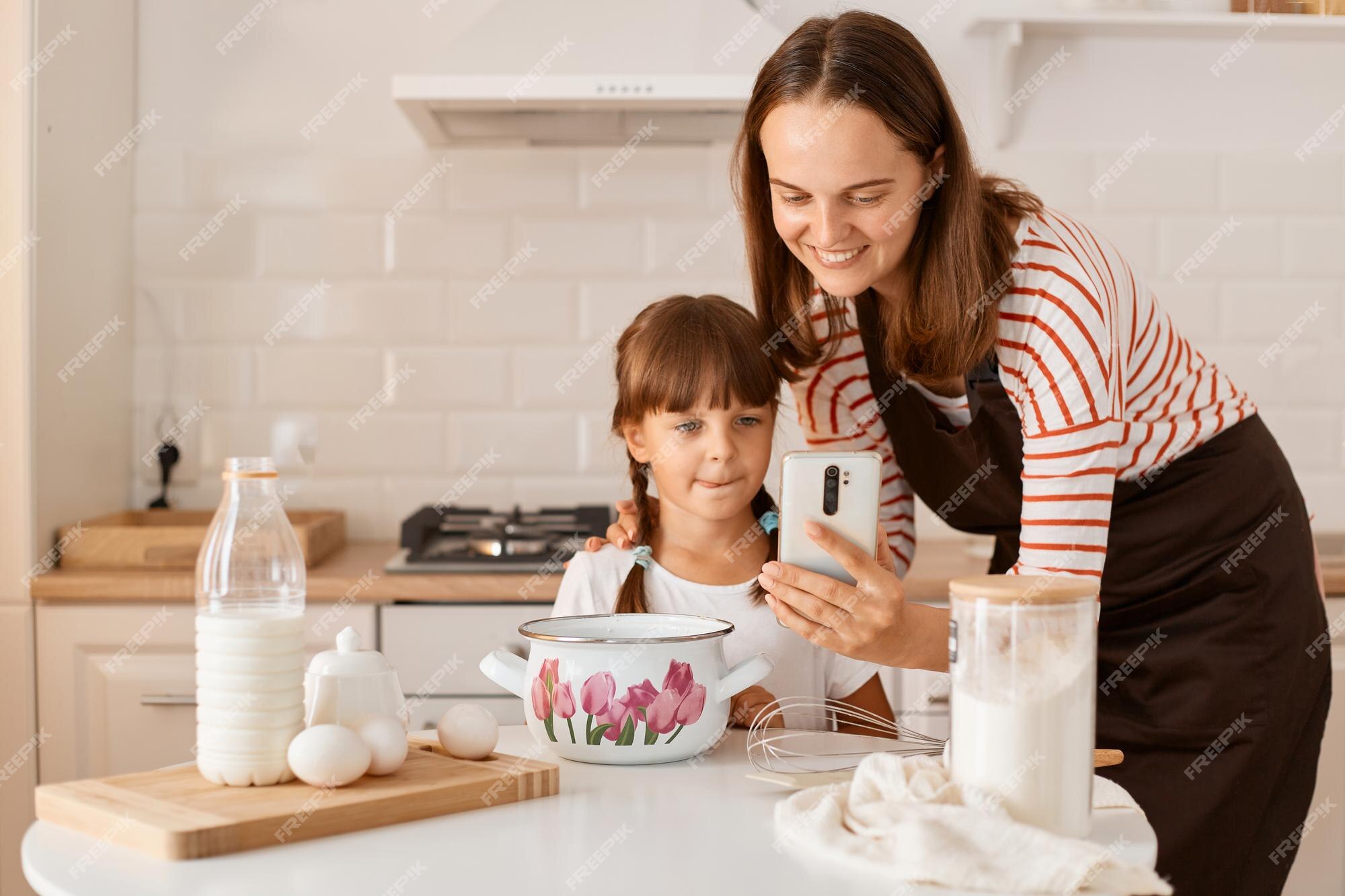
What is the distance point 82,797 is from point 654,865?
0.39m

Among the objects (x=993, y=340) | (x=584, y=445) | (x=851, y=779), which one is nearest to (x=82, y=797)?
(x=851, y=779)

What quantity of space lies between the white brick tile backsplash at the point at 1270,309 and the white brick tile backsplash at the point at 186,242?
1.92 metres

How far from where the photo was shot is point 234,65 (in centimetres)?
249

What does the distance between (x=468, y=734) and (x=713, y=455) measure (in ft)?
1.68

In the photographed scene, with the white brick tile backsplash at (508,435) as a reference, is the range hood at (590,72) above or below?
above

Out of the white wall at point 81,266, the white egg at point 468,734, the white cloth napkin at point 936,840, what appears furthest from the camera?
the white wall at point 81,266

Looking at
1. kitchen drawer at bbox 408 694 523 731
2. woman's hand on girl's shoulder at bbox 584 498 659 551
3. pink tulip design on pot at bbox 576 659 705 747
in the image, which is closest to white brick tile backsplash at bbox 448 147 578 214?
kitchen drawer at bbox 408 694 523 731

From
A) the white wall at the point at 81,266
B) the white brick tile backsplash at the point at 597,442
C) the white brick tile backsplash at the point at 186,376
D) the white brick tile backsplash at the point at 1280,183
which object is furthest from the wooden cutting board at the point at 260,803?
the white brick tile backsplash at the point at 1280,183

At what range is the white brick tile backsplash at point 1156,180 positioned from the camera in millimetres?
2529

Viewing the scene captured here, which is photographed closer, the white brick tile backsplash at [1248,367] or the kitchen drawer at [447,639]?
the kitchen drawer at [447,639]

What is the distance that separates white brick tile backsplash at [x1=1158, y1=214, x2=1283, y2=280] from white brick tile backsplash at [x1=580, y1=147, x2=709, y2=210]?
919 millimetres

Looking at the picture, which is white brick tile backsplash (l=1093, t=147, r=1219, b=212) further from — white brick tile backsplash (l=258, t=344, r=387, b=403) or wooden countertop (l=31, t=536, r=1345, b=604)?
white brick tile backsplash (l=258, t=344, r=387, b=403)

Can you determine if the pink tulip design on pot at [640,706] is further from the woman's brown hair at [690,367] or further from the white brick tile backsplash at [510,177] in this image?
the white brick tile backsplash at [510,177]

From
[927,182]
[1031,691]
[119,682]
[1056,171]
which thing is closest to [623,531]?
[927,182]
